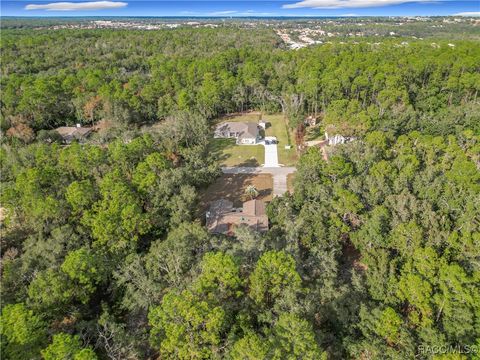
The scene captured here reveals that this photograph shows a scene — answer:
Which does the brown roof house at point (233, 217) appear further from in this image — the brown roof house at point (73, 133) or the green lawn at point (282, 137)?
the brown roof house at point (73, 133)

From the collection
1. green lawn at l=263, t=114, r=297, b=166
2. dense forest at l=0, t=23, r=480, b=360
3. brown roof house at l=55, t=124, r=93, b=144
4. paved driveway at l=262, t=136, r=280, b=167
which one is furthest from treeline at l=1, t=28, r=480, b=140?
paved driveway at l=262, t=136, r=280, b=167

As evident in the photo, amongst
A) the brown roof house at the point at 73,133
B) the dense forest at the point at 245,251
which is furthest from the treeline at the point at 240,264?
the brown roof house at the point at 73,133

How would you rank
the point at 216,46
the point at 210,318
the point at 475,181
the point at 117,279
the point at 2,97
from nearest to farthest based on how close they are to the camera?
the point at 210,318, the point at 117,279, the point at 475,181, the point at 2,97, the point at 216,46

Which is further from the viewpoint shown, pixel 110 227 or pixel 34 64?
pixel 34 64

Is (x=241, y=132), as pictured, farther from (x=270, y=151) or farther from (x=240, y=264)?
(x=240, y=264)

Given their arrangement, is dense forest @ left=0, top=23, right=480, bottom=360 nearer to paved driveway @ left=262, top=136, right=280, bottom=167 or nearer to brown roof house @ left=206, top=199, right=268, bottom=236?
brown roof house @ left=206, top=199, right=268, bottom=236

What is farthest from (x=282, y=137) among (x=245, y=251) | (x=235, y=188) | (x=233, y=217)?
(x=245, y=251)

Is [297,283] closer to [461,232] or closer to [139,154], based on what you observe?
[461,232]

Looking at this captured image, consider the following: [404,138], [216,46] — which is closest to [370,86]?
[404,138]

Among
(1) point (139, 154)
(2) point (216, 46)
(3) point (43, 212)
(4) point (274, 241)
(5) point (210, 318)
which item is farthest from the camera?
(2) point (216, 46)
